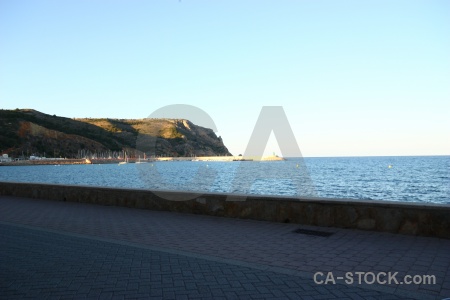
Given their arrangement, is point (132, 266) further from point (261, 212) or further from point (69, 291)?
point (261, 212)

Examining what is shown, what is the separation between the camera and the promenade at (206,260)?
13.3 ft

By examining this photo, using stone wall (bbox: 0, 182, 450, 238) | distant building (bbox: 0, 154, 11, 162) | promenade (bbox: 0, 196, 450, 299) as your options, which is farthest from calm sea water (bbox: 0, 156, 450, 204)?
distant building (bbox: 0, 154, 11, 162)

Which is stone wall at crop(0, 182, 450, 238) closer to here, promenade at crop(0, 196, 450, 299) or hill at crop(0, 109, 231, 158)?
promenade at crop(0, 196, 450, 299)

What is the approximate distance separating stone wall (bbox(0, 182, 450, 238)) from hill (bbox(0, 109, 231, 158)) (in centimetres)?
11116

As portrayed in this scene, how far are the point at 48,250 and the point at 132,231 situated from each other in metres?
1.84

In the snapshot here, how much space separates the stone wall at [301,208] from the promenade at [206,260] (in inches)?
8.9

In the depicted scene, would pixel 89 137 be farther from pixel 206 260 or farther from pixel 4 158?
pixel 206 260

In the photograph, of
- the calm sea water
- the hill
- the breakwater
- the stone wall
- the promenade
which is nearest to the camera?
the promenade

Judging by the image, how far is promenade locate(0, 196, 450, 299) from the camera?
406 cm

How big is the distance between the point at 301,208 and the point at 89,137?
157m

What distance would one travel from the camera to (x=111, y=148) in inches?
6043

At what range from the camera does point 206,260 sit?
5.34 metres

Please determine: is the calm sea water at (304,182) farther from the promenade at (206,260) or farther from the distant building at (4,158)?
the distant building at (4,158)

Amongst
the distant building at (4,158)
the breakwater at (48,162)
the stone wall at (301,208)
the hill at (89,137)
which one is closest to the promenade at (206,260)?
the stone wall at (301,208)
